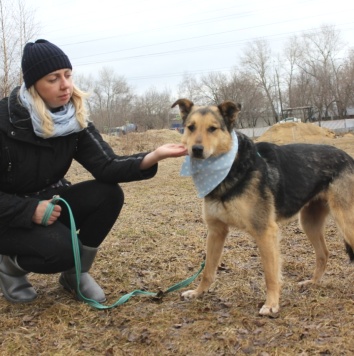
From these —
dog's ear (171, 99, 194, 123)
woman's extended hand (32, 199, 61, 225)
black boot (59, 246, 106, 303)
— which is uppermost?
dog's ear (171, 99, 194, 123)

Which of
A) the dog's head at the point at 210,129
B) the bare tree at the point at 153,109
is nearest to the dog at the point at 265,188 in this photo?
the dog's head at the point at 210,129

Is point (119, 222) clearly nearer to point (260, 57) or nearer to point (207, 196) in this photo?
point (207, 196)

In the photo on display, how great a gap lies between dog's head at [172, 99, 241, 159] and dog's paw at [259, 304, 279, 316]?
139 centimetres

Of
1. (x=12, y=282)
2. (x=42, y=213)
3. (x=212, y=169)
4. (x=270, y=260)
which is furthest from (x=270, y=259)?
(x=12, y=282)

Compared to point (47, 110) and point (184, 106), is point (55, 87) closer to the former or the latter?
point (47, 110)

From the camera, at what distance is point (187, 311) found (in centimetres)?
357

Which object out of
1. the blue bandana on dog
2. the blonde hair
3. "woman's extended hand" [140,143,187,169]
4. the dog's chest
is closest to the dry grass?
the dog's chest

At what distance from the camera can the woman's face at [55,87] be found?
3.42 metres

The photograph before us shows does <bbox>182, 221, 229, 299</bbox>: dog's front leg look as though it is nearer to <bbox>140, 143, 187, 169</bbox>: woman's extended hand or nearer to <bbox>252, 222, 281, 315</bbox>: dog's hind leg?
<bbox>252, 222, 281, 315</bbox>: dog's hind leg

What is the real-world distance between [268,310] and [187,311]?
695 millimetres

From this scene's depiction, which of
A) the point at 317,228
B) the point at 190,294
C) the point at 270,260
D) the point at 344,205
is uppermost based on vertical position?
the point at 344,205

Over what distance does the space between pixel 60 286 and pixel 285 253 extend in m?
2.74

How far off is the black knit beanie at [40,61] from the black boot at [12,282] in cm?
164

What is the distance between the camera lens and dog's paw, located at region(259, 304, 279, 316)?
342cm
